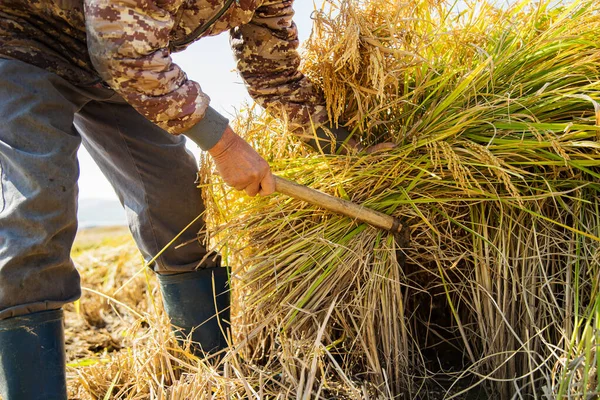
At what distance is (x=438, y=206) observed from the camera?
171cm

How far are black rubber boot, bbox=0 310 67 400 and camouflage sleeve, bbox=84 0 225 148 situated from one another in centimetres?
62

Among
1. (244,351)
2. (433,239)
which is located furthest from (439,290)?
(244,351)

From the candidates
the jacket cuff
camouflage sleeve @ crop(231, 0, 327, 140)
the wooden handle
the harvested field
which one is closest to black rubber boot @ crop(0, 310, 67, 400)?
the harvested field

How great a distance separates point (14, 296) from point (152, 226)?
0.52 meters

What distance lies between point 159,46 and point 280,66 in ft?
1.72

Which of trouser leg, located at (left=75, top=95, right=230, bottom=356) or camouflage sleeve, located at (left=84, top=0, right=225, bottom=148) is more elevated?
camouflage sleeve, located at (left=84, top=0, right=225, bottom=148)

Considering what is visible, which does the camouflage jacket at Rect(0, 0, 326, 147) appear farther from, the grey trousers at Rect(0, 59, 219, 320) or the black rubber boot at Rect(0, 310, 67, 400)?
the black rubber boot at Rect(0, 310, 67, 400)

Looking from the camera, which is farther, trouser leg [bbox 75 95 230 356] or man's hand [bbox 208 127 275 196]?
trouser leg [bbox 75 95 230 356]

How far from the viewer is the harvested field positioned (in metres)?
1.59

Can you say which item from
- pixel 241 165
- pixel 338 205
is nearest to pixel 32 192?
pixel 241 165

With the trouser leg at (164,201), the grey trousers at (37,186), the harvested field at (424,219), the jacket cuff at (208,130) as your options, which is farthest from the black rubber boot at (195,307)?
the jacket cuff at (208,130)

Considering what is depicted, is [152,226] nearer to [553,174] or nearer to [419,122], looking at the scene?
[419,122]

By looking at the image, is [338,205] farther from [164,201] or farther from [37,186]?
[37,186]

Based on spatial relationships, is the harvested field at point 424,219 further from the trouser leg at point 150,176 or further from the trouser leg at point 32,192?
the trouser leg at point 32,192
